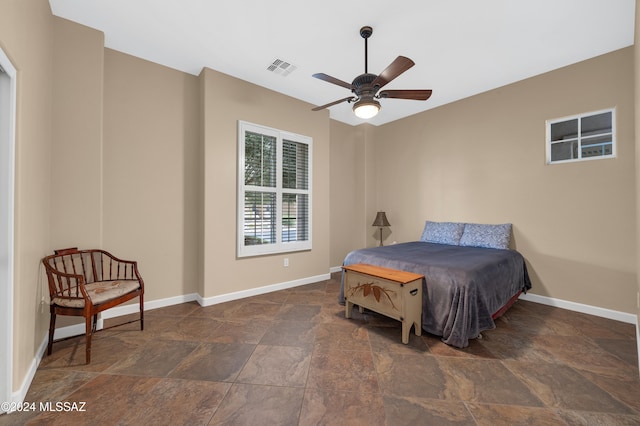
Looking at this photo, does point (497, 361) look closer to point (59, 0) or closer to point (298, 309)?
point (298, 309)

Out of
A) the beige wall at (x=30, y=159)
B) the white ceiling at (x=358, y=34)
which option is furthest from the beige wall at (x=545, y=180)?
the beige wall at (x=30, y=159)

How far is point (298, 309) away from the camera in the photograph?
328 centimetres

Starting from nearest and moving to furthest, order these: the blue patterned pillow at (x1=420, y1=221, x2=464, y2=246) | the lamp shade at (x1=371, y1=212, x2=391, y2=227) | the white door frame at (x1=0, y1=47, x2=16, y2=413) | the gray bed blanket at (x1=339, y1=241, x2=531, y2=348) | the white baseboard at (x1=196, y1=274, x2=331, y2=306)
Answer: the white door frame at (x1=0, y1=47, x2=16, y2=413)
the gray bed blanket at (x1=339, y1=241, x2=531, y2=348)
the white baseboard at (x1=196, y1=274, x2=331, y2=306)
the blue patterned pillow at (x1=420, y1=221, x2=464, y2=246)
the lamp shade at (x1=371, y1=212, x2=391, y2=227)

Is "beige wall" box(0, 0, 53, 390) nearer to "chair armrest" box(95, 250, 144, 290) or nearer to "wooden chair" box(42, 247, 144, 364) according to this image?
"wooden chair" box(42, 247, 144, 364)

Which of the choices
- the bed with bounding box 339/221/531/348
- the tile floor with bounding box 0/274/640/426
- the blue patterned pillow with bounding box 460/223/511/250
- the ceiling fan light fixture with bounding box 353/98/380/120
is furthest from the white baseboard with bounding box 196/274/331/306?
the ceiling fan light fixture with bounding box 353/98/380/120

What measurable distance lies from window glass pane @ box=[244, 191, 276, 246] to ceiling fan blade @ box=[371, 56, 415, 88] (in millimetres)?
2186

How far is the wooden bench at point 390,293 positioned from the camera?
2.43 metres

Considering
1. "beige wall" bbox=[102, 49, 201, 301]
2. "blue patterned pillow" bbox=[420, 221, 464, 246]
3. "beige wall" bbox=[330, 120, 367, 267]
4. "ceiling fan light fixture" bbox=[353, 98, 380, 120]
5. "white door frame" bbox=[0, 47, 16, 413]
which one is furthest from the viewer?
"beige wall" bbox=[330, 120, 367, 267]

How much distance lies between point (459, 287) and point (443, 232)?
78.6 inches

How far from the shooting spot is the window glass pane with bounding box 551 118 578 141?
3329mm

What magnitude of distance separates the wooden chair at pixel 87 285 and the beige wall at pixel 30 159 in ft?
0.36

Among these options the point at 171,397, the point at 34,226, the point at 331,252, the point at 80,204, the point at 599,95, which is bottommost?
the point at 171,397

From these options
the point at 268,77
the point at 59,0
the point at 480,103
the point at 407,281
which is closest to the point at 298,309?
the point at 407,281

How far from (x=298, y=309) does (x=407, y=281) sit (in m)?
1.50
